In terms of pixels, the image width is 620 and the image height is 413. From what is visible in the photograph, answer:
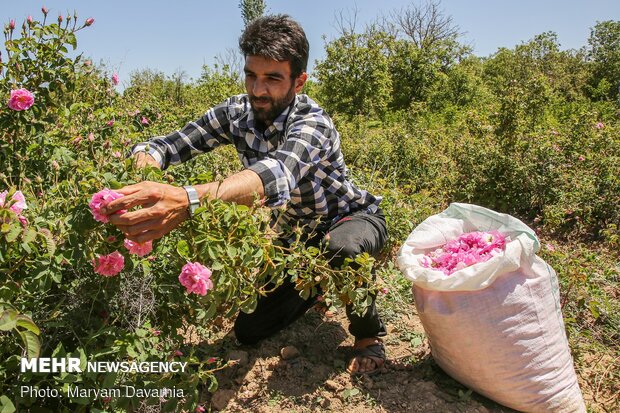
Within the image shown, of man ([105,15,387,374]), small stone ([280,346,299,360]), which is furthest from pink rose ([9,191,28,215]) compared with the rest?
small stone ([280,346,299,360])

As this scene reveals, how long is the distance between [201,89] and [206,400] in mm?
9723

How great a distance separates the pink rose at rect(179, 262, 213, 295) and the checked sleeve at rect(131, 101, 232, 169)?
1.04m

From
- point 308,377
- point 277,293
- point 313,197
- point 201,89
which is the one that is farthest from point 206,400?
point 201,89

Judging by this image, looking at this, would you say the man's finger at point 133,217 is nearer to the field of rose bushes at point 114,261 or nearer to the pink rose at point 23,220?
the field of rose bushes at point 114,261

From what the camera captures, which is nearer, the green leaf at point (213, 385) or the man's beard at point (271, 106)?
the green leaf at point (213, 385)

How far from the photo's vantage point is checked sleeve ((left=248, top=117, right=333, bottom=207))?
1.68m

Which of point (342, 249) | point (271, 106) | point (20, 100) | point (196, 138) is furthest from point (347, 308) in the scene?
point (20, 100)

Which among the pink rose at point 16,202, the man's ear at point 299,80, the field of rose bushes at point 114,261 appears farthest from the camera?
the man's ear at point 299,80

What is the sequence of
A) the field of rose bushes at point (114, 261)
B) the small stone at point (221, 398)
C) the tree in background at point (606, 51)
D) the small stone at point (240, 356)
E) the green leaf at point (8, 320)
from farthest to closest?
the tree in background at point (606, 51)
the small stone at point (240, 356)
the small stone at point (221, 398)
the field of rose bushes at point (114, 261)
the green leaf at point (8, 320)

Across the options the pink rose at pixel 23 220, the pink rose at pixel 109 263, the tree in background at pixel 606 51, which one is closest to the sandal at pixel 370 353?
the pink rose at pixel 109 263

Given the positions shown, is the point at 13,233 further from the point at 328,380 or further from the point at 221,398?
the point at 328,380

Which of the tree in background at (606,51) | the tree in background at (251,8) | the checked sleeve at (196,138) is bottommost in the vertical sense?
the checked sleeve at (196,138)

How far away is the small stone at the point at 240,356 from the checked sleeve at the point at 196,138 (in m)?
0.98

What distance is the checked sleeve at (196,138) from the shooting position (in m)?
2.33
